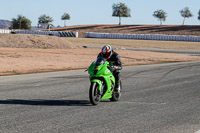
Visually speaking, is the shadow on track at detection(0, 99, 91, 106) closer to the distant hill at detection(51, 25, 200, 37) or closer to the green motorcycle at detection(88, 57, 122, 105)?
the green motorcycle at detection(88, 57, 122, 105)

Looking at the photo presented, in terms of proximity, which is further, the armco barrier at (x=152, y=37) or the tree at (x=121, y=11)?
the tree at (x=121, y=11)

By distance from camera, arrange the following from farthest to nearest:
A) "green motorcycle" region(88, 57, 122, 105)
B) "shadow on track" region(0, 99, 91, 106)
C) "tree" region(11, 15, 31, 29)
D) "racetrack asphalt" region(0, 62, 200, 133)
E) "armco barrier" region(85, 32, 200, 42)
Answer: "tree" region(11, 15, 31, 29)
"armco barrier" region(85, 32, 200, 42)
"shadow on track" region(0, 99, 91, 106)
"green motorcycle" region(88, 57, 122, 105)
"racetrack asphalt" region(0, 62, 200, 133)

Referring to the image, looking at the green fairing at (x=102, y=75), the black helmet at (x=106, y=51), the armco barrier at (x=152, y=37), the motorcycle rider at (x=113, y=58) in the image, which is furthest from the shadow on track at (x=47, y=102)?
the armco barrier at (x=152, y=37)

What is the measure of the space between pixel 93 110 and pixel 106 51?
1.62 meters

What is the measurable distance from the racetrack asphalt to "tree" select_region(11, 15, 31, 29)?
127 metres

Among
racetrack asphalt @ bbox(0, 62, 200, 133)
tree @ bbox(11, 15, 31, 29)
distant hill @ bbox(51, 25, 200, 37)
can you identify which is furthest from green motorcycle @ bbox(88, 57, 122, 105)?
tree @ bbox(11, 15, 31, 29)

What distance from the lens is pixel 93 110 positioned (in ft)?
29.8

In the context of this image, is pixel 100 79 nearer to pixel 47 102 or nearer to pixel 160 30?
pixel 47 102

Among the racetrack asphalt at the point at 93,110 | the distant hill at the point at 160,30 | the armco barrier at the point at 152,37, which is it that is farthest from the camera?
the distant hill at the point at 160,30

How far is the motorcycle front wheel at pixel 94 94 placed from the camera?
9.30 meters

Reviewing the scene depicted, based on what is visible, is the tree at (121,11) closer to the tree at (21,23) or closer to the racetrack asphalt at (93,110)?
the tree at (21,23)

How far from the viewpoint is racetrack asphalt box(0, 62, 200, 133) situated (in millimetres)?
7189

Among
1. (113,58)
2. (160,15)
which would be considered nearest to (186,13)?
(160,15)

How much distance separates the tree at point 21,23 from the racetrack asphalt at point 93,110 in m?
127
